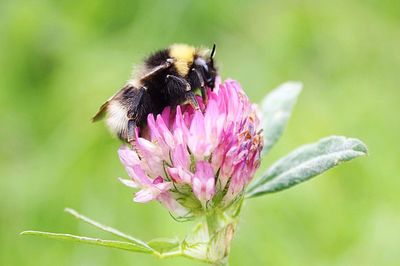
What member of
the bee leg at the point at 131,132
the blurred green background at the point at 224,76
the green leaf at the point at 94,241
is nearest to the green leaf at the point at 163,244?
the green leaf at the point at 94,241

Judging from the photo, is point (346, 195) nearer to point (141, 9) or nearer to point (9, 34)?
point (141, 9)

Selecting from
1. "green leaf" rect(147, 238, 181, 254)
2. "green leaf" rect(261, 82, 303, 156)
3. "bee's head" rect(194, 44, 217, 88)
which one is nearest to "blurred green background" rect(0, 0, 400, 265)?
"green leaf" rect(261, 82, 303, 156)

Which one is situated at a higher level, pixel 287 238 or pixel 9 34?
pixel 9 34

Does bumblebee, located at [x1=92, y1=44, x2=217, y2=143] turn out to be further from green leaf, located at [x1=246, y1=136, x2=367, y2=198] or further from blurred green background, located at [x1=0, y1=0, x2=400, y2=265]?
blurred green background, located at [x1=0, y1=0, x2=400, y2=265]

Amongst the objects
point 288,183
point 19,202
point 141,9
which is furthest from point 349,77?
point 288,183

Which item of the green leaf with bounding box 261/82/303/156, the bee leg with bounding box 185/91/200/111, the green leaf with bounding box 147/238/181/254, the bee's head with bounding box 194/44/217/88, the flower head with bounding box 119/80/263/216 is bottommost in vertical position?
the green leaf with bounding box 147/238/181/254

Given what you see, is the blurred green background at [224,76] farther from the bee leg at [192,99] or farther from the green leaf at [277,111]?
the bee leg at [192,99]

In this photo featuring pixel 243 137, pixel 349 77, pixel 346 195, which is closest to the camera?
pixel 243 137

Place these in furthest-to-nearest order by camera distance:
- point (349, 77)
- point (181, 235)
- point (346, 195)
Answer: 1. point (349, 77)
2. point (346, 195)
3. point (181, 235)
